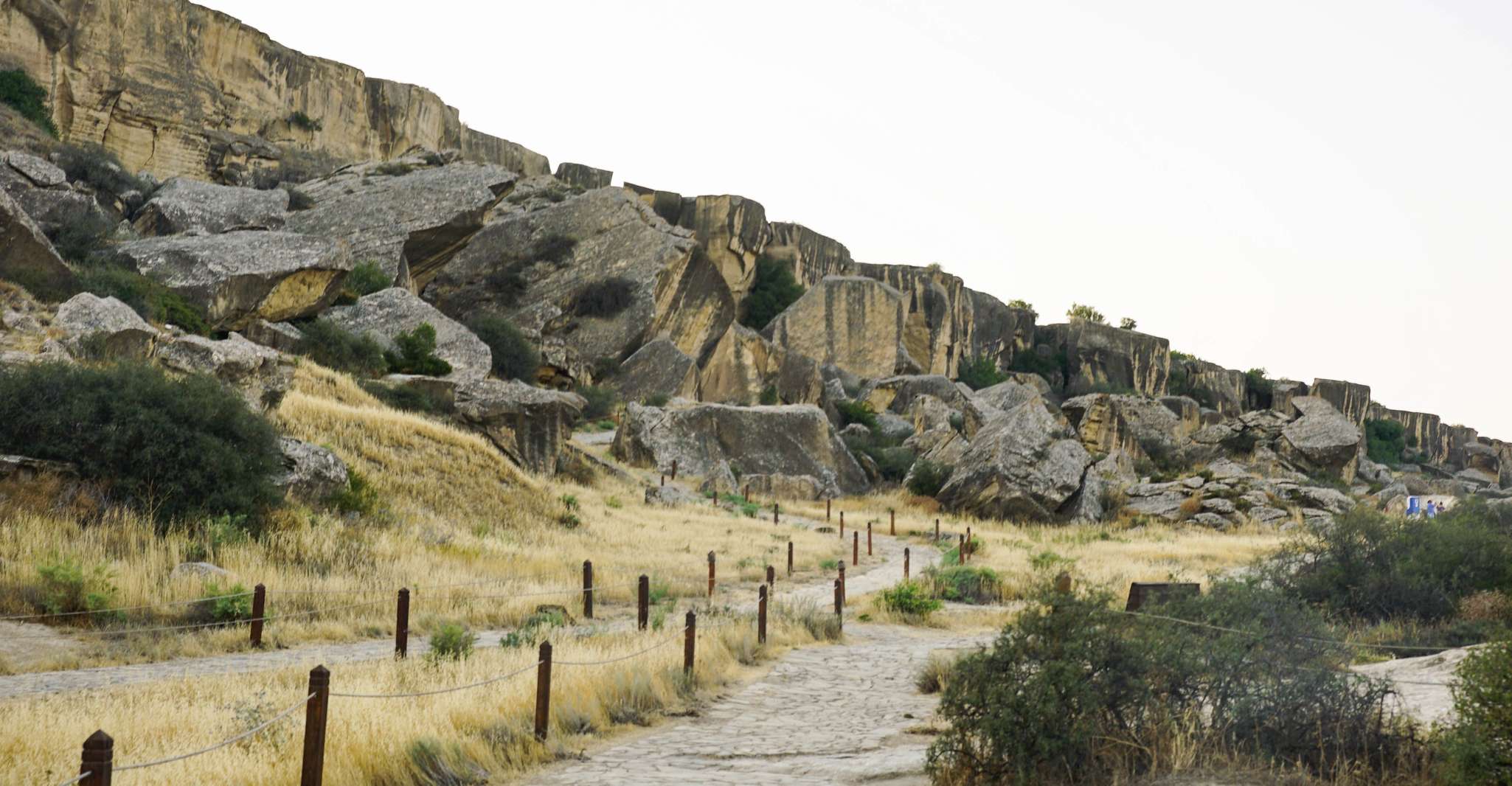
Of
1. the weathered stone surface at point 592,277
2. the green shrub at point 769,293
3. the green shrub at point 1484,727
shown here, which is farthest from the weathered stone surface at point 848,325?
the green shrub at point 1484,727

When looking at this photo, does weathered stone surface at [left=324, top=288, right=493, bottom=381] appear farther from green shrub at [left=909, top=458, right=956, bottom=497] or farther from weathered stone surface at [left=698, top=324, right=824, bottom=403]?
weathered stone surface at [left=698, top=324, right=824, bottom=403]

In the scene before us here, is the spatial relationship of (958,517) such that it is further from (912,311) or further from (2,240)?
(912,311)

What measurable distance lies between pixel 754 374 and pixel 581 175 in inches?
1137

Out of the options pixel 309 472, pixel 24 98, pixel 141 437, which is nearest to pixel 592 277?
pixel 24 98

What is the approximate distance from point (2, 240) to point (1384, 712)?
3249cm

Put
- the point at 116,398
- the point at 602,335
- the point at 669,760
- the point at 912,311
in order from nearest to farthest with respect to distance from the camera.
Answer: the point at 669,760 < the point at 116,398 < the point at 602,335 < the point at 912,311

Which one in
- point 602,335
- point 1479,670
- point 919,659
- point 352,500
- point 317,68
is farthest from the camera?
point 317,68

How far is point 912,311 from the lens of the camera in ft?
271

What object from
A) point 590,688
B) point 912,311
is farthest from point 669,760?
point 912,311

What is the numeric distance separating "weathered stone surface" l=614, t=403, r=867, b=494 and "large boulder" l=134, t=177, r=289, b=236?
633 inches

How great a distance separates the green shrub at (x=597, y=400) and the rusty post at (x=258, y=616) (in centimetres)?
3566

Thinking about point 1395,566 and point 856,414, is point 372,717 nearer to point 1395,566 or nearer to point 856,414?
point 1395,566

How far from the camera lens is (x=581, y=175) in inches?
3076

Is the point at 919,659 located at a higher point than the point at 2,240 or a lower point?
lower
